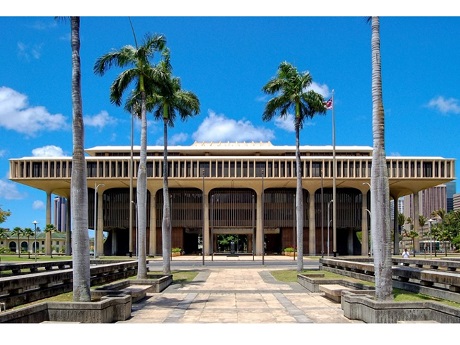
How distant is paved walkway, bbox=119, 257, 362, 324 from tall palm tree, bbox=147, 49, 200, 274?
6.89 metres

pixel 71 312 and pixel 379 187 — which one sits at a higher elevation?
pixel 379 187

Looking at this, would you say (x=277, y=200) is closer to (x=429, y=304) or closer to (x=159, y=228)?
(x=159, y=228)

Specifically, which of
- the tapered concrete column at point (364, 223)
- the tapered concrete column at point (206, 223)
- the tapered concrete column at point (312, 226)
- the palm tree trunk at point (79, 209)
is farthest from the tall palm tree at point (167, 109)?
the tapered concrete column at point (364, 223)

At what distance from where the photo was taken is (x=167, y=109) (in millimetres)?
32719

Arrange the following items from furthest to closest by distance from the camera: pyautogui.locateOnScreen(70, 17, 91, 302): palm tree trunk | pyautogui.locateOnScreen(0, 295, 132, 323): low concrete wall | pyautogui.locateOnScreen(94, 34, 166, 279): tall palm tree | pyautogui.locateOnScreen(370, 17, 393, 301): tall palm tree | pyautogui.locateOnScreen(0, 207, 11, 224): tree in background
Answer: pyautogui.locateOnScreen(0, 207, 11, 224): tree in background
pyautogui.locateOnScreen(94, 34, 166, 279): tall palm tree
pyautogui.locateOnScreen(370, 17, 393, 301): tall palm tree
pyautogui.locateOnScreen(70, 17, 91, 302): palm tree trunk
pyautogui.locateOnScreen(0, 295, 132, 323): low concrete wall

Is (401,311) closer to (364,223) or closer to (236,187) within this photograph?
(236,187)

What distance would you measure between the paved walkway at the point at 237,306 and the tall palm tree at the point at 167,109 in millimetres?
6889

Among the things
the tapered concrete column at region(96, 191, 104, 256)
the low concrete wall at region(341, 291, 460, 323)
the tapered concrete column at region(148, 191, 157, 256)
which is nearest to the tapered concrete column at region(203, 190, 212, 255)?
the tapered concrete column at region(148, 191, 157, 256)

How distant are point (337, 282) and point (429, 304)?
10.1 meters

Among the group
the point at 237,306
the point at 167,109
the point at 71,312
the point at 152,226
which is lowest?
the point at 152,226

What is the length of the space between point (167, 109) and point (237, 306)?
17.5 m

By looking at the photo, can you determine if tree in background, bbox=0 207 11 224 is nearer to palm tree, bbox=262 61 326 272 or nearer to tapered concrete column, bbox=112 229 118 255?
tapered concrete column, bbox=112 229 118 255

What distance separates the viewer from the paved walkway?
1499 cm

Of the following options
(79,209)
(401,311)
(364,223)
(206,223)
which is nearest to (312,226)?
(364,223)
